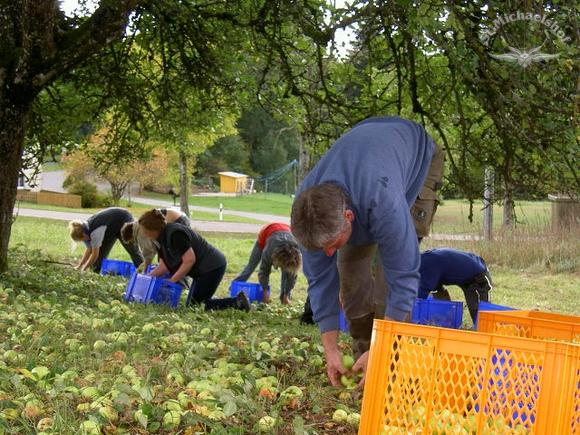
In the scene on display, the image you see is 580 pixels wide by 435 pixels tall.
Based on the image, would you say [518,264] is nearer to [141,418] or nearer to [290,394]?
[290,394]

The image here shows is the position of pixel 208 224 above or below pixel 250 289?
below

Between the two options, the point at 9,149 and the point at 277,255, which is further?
the point at 277,255

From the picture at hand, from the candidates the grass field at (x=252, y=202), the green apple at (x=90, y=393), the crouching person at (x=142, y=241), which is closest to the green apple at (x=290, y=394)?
the green apple at (x=90, y=393)

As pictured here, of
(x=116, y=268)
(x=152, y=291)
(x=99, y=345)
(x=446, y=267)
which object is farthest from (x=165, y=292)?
(x=116, y=268)

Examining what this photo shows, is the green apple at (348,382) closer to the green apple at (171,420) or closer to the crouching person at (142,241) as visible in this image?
the green apple at (171,420)

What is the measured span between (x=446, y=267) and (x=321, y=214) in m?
4.65

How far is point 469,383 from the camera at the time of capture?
9.53 ft

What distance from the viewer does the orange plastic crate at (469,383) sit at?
108 inches

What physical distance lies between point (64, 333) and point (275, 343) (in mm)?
1406

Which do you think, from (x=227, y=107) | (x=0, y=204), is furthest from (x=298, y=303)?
(x=0, y=204)

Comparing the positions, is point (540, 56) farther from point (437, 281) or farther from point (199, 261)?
point (199, 261)

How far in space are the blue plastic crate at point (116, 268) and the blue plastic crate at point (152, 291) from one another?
3.38 meters

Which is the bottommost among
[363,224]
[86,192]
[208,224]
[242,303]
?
[208,224]

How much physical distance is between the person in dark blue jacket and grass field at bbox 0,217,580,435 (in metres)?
1.40
